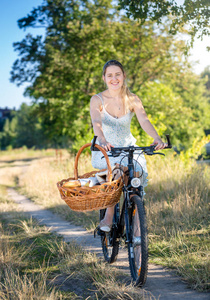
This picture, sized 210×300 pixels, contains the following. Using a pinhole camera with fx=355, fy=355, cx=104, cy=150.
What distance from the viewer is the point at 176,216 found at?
16.2 feet

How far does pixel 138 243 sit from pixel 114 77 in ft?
5.25

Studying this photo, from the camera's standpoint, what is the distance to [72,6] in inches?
513

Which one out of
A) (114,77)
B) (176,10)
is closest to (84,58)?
(176,10)

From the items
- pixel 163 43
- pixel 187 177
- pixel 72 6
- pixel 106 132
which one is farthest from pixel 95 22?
pixel 106 132

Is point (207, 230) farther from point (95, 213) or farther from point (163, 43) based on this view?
point (163, 43)

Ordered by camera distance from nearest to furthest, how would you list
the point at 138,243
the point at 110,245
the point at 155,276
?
the point at 138,243 → the point at 155,276 → the point at 110,245

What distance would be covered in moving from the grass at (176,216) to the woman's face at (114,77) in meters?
1.73

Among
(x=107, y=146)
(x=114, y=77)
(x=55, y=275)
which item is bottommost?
(x=55, y=275)

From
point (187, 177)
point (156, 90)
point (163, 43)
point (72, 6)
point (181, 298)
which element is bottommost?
point (181, 298)

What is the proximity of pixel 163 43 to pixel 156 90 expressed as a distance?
5.92 ft

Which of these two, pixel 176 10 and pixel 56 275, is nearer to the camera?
pixel 56 275

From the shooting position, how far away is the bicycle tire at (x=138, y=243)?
2.74 meters

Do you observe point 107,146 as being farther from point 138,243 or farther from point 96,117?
point 138,243

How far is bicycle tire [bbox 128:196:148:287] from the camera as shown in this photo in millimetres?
2744
